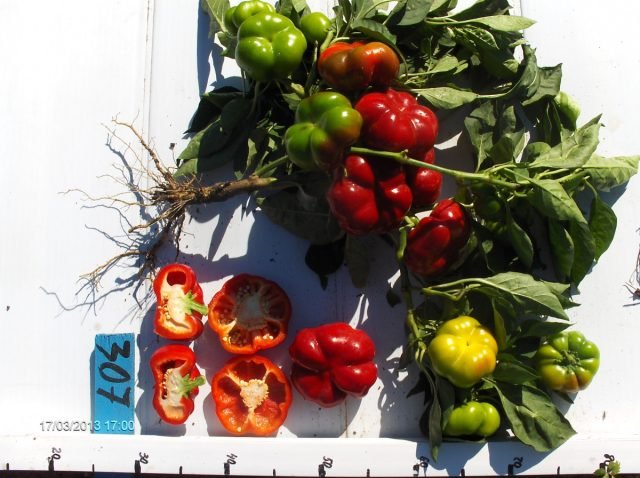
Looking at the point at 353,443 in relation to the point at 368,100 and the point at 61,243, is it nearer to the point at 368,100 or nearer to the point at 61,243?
the point at 368,100

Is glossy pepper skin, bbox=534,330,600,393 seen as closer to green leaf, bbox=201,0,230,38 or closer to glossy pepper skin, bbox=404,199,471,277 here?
glossy pepper skin, bbox=404,199,471,277

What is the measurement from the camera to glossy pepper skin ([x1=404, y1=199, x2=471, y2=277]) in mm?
1981

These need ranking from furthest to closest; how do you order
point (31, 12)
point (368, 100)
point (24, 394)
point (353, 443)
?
point (31, 12) < point (24, 394) < point (353, 443) < point (368, 100)

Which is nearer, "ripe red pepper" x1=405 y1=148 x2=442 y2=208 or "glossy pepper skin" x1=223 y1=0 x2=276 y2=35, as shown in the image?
"ripe red pepper" x1=405 y1=148 x2=442 y2=208

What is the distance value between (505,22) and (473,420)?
4.09 feet

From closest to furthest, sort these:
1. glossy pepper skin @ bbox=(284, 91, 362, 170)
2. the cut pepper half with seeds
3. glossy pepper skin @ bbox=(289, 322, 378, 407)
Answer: glossy pepper skin @ bbox=(284, 91, 362, 170)
glossy pepper skin @ bbox=(289, 322, 378, 407)
the cut pepper half with seeds

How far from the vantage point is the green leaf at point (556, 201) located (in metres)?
1.88

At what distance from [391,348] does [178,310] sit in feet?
2.33

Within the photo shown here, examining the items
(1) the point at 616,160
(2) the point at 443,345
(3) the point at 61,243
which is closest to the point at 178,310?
(3) the point at 61,243

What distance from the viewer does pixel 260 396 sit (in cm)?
214

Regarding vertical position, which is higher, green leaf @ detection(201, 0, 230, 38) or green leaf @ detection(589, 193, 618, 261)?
green leaf @ detection(201, 0, 230, 38)

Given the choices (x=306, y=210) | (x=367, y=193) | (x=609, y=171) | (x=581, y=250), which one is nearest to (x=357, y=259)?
(x=306, y=210)

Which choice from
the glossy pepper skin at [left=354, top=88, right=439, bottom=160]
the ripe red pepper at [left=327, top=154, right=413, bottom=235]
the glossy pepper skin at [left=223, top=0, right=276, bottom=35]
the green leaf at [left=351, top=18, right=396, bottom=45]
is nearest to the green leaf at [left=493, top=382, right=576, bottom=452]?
the ripe red pepper at [left=327, top=154, right=413, bottom=235]

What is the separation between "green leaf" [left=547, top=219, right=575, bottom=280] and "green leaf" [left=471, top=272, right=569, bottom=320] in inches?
6.4
